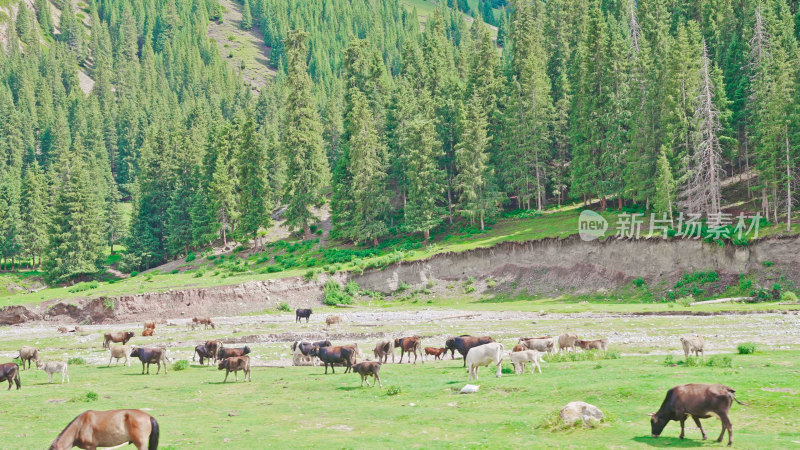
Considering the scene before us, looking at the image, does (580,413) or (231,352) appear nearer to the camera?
(580,413)

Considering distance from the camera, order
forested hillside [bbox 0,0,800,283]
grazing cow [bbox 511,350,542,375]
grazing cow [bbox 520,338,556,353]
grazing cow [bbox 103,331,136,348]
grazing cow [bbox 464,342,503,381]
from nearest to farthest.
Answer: grazing cow [bbox 464,342,503,381] → grazing cow [bbox 511,350,542,375] → grazing cow [bbox 520,338,556,353] → grazing cow [bbox 103,331,136,348] → forested hillside [bbox 0,0,800,283]

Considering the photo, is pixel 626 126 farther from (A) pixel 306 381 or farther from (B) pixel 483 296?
(A) pixel 306 381

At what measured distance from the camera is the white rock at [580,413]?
17.3 m

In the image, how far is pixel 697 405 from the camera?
1565 cm

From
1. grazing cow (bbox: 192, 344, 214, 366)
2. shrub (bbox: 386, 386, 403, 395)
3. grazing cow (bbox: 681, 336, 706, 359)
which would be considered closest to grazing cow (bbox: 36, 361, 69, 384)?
grazing cow (bbox: 192, 344, 214, 366)

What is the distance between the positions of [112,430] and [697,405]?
→ 13164 mm

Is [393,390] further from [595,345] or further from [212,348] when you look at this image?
[212,348]

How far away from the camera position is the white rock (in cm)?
1733

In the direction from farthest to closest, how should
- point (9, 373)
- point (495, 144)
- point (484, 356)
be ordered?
point (495, 144) → point (9, 373) → point (484, 356)

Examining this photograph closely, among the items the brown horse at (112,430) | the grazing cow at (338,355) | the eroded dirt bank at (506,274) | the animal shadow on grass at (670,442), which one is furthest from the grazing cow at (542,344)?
the eroded dirt bank at (506,274)

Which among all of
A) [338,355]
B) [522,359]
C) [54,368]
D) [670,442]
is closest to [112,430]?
[670,442]

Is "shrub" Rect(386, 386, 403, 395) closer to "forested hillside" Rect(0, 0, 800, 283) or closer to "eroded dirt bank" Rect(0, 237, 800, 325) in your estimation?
"eroded dirt bank" Rect(0, 237, 800, 325)

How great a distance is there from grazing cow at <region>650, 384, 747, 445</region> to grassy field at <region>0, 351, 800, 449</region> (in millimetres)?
441

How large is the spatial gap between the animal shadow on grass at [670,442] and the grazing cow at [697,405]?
0.17 metres
